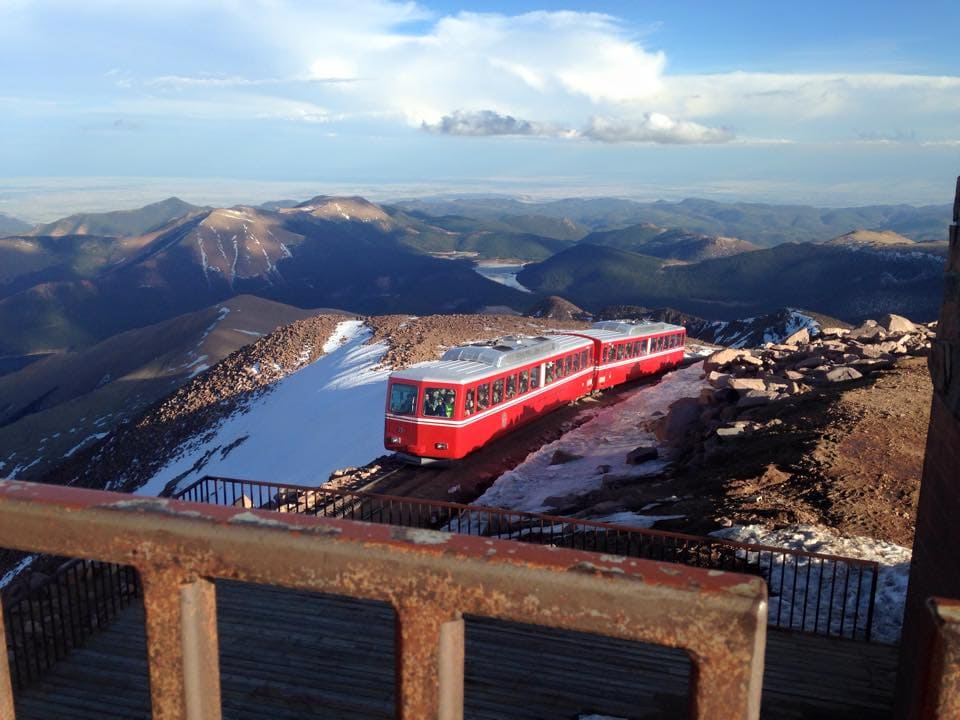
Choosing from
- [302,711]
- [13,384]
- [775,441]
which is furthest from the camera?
[13,384]

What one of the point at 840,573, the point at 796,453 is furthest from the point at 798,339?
the point at 840,573

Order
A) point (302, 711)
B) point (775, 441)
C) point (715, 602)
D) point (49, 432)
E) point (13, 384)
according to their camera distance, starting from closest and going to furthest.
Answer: point (715, 602)
point (302, 711)
point (775, 441)
point (49, 432)
point (13, 384)

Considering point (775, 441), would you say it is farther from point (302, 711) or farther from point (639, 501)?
point (302, 711)

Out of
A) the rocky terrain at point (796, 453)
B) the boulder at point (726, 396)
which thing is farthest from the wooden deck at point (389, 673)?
the boulder at point (726, 396)

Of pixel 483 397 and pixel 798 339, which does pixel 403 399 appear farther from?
pixel 798 339

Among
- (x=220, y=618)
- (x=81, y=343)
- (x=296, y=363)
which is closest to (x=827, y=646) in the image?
(x=220, y=618)

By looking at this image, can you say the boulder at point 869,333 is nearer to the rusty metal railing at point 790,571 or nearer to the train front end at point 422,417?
the train front end at point 422,417

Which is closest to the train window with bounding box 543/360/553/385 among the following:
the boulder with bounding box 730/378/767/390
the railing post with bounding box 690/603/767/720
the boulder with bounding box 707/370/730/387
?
the boulder with bounding box 707/370/730/387

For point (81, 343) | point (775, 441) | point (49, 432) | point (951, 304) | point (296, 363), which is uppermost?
point (951, 304)
